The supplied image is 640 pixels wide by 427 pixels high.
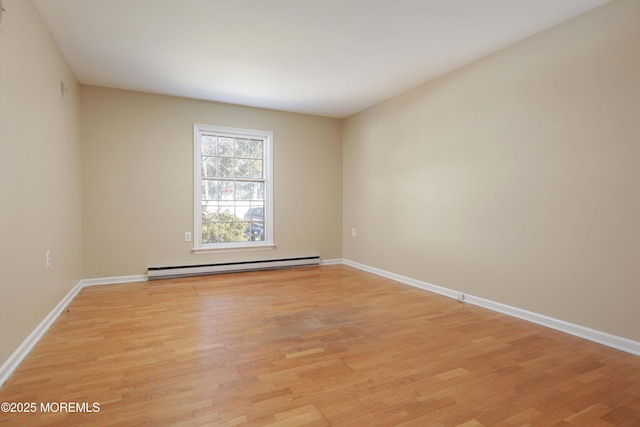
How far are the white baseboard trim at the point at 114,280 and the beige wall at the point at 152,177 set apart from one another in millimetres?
63

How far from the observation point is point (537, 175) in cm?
279

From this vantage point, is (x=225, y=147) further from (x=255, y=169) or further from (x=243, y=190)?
(x=243, y=190)

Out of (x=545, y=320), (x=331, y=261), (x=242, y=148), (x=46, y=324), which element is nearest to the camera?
(x=46, y=324)

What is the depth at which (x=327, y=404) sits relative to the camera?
1631 mm

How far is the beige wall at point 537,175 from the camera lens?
2305 mm

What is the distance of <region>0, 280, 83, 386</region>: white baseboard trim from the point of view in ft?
6.09

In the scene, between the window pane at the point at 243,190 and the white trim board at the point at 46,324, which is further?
the window pane at the point at 243,190

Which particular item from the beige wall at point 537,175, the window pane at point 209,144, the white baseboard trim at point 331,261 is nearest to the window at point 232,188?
the window pane at point 209,144

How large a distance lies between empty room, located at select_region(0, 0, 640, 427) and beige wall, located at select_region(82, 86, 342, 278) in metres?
0.03

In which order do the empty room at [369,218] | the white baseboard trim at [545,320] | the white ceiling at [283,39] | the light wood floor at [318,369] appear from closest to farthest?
the light wood floor at [318,369] → the empty room at [369,218] → the white baseboard trim at [545,320] → the white ceiling at [283,39]

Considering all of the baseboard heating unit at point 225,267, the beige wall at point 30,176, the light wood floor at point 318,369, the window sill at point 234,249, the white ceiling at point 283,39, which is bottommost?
the light wood floor at point 318,369

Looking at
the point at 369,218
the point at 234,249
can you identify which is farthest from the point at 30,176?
the point at 369,218

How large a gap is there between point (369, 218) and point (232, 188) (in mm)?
2089

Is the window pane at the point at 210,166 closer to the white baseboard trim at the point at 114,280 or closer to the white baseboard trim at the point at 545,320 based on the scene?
the white baseboard trim at the point at 114,280
